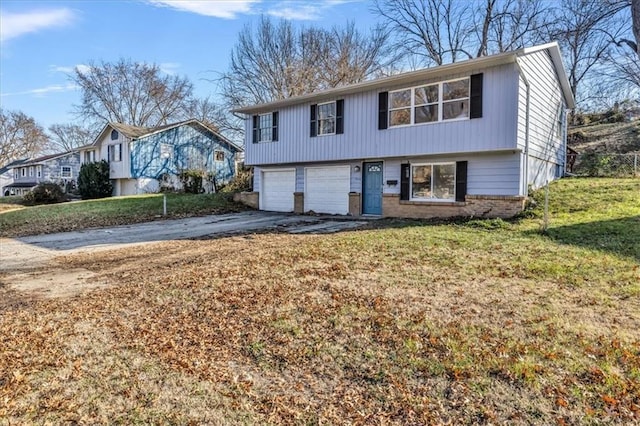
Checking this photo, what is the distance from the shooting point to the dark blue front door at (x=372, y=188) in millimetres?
13961

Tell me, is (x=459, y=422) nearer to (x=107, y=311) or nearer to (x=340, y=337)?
(x=340, y=337)

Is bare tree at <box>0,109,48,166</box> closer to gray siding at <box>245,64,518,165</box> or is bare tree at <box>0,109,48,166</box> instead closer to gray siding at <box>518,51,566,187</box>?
gray siding at <box>245,64,518,165</box>

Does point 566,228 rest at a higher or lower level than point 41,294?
higher

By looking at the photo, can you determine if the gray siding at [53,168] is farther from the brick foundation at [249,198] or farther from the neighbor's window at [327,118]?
the neighbor's window at [327,118]

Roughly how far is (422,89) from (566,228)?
593cm

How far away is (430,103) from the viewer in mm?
11992

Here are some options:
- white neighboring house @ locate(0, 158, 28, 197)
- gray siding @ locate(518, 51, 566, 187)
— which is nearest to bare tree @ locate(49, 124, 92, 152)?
white neighboring house @ locate(0, 158, 28, 197)

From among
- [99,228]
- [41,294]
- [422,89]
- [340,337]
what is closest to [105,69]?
[99,228]

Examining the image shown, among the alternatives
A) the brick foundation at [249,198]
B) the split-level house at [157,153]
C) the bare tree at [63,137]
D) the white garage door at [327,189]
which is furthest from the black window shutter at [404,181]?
the bare tree at [63,137]

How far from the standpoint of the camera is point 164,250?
850 cm

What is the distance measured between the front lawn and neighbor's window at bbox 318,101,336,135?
5647 mm

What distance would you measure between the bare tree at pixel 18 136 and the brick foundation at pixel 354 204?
2017 inches

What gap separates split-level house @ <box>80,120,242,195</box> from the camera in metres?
26.7

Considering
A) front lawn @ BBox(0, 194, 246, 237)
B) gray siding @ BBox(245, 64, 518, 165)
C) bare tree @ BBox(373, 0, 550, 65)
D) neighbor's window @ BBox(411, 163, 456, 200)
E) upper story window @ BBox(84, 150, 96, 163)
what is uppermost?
bare tree @ BBox(373, 0, 550, 65)
